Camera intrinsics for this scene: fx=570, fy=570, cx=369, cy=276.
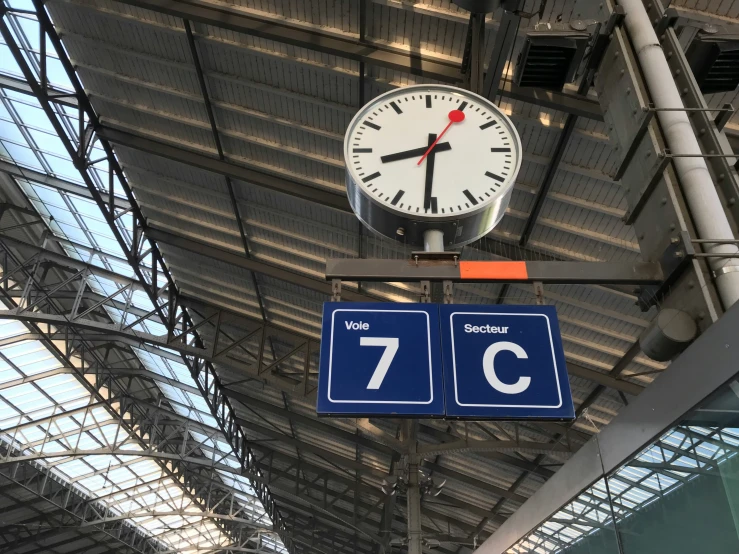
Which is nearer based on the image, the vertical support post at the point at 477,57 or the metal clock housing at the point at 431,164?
the metal clock housing at the point at 431,164

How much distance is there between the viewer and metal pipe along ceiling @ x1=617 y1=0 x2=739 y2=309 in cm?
317

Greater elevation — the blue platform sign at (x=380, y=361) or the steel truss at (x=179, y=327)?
the steel truss at (x=179, y=327)

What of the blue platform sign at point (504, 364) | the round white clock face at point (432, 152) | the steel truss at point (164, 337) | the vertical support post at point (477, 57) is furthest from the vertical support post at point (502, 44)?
the steel truss at point (164, 337)

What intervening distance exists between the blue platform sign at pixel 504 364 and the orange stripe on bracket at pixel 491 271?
0.81 feet

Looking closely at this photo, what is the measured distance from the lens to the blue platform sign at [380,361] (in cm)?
268

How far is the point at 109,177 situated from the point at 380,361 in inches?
482

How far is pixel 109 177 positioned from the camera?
1312 centimetres

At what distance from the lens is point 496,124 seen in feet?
12.3

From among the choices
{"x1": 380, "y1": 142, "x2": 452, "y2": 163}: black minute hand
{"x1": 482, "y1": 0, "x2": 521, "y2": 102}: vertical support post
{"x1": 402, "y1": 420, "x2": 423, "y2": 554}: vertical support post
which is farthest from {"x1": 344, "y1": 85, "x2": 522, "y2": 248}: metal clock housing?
{"x1": 402, "y1": 420, "x2": 423, "y2": 554}: vertical support post

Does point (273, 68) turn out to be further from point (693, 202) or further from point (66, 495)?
point (66, 495)

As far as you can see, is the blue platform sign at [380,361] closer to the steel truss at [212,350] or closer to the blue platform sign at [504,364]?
the blue platform sign at [504,364]

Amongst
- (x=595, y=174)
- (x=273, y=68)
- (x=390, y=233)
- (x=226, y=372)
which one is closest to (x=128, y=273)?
(x=226, y=372)

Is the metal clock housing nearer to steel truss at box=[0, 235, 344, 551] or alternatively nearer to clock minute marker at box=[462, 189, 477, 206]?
clock minute marker at box=[462, 189, 477, 206]

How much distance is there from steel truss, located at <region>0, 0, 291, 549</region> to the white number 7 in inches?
422
